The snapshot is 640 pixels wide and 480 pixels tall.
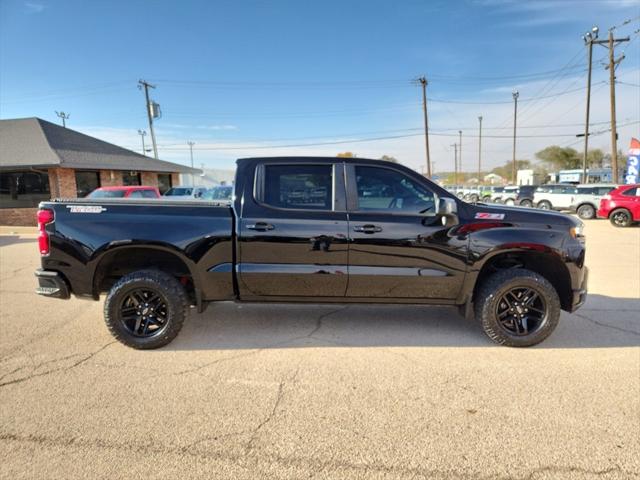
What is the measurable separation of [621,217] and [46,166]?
2307 centimetres

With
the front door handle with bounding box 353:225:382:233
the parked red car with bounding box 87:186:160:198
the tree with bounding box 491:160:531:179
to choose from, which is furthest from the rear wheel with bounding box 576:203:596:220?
the tree with bounding box 491:160:531:179

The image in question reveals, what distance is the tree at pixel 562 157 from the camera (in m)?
74.1

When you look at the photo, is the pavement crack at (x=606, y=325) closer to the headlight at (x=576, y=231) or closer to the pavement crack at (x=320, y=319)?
the headlight at (x=576, y=231)

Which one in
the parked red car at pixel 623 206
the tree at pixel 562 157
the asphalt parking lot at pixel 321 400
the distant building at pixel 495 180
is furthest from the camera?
the distant building at pixel 495 180

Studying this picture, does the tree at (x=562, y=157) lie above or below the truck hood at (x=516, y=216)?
above

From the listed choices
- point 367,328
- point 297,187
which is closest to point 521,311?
point 367,328

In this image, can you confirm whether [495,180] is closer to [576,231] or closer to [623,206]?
[623,206]

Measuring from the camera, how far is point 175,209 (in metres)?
3.76

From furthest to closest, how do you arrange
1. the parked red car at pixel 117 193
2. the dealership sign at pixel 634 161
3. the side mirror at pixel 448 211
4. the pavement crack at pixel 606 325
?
1. the dealership sign at pixel 634 161
2. the parked red car at pixel 117 193
3. the pavement crack at pixel 606 325
4. the side mirror at pixel 448 211

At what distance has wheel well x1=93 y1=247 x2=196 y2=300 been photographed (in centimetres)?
400

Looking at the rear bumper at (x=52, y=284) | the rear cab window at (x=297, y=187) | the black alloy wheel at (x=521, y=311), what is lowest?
the black alloy wheel at (x=521, y=311)

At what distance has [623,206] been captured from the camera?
14.5 m

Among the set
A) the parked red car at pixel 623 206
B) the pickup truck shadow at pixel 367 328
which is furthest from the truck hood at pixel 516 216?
the parked red car at pixel 623 206

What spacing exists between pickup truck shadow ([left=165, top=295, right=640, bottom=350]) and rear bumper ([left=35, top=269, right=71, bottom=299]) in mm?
1214
